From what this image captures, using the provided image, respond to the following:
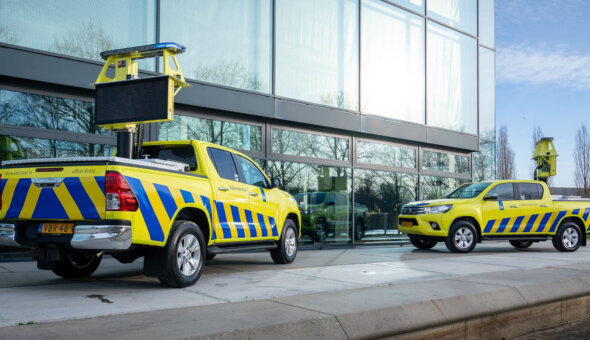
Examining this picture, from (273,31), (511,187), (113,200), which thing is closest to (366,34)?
(273,31)

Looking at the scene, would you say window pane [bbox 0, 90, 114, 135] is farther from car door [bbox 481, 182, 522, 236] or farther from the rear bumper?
car door [bbox 481, 182, 522, 236]

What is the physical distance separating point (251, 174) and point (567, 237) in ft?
30.3

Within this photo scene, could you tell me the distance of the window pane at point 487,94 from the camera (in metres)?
19.6

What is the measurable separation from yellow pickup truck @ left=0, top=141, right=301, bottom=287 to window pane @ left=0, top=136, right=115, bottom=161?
9.85 ft

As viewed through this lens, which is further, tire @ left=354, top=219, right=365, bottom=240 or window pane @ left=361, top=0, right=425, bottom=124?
window pane @ left=361, top=0, right=425, bottom=124

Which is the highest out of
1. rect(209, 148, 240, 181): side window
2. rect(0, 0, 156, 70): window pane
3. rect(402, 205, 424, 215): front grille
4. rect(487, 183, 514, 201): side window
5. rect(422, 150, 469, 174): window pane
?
rect(0, 0, 156, 70): window pane

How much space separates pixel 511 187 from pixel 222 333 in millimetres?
11041

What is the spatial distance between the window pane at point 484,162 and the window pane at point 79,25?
12434 millimetres

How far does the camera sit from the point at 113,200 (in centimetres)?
593

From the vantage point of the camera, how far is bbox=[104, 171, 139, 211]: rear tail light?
5906 millimetres

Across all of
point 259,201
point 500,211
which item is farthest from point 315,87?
point 259,201

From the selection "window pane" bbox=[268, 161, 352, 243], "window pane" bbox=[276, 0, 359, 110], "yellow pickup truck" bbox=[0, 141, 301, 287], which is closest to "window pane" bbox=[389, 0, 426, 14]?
"window pane" bbox=[276, 0, 359, 110]

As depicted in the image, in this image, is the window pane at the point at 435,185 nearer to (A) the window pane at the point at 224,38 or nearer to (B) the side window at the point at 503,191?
(B) the side window at the point at 503,191

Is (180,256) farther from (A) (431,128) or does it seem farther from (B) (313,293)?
(A) (431,128)
